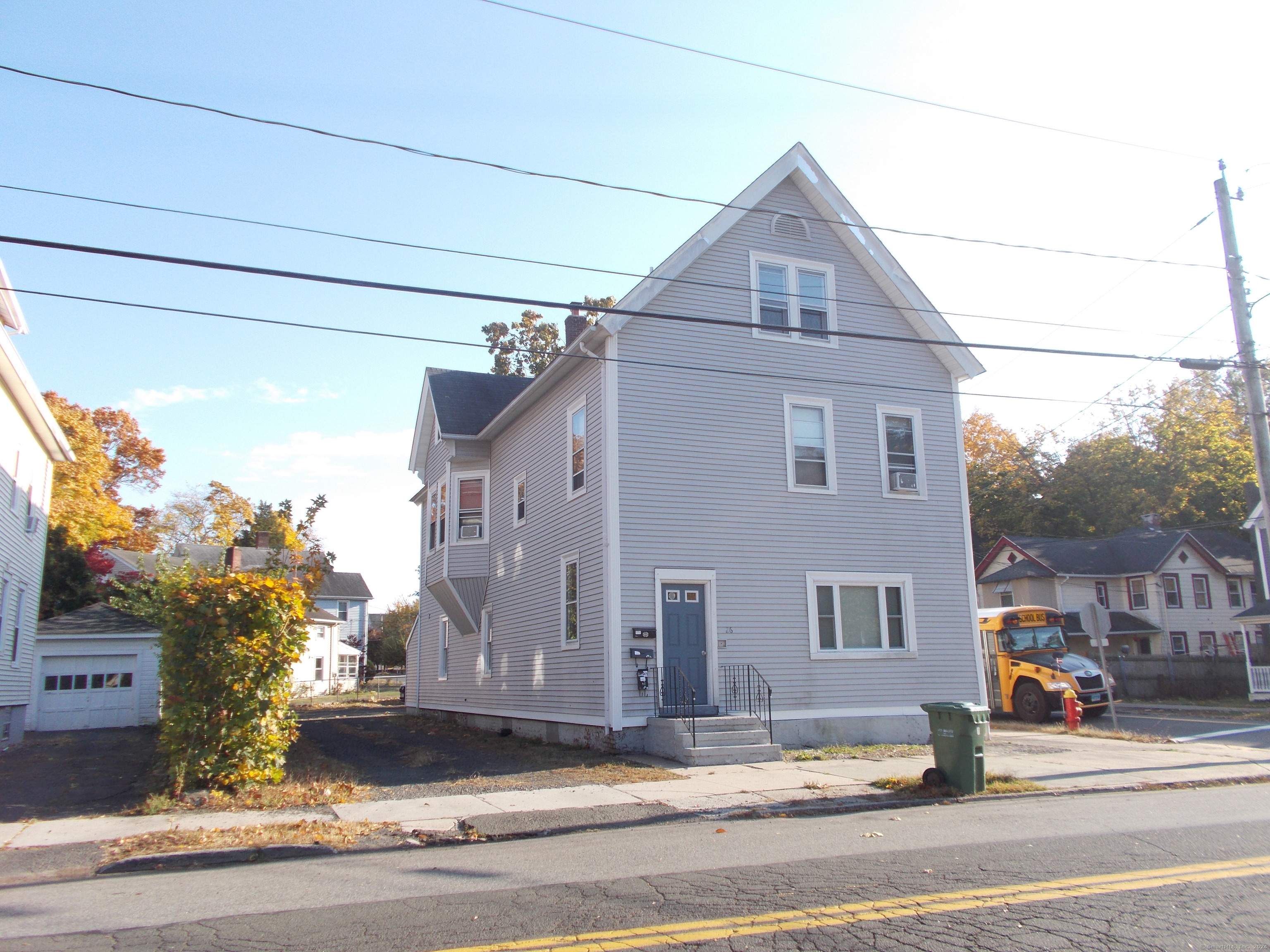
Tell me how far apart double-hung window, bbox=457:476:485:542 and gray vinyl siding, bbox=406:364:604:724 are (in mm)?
269

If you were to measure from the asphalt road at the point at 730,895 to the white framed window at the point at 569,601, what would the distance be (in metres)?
8.42

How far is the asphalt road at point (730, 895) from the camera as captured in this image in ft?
17.7

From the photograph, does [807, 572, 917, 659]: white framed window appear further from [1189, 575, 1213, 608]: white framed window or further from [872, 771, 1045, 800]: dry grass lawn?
[1189, 575, 1213, 608]: white framed window

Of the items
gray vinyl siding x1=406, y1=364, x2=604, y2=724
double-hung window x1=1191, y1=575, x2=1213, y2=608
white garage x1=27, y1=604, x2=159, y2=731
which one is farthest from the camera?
double-hung window x1=1191, y1=575, x2=1213, y2=608

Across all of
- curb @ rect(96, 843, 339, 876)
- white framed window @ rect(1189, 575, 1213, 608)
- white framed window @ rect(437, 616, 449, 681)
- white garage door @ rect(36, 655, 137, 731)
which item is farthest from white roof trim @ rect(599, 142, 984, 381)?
white framed window @ rect(1189, 575, 1213, 608)

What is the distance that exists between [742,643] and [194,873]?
10532mm

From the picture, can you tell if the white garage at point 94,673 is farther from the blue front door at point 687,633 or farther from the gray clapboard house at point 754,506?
the blue front door at point 687,633

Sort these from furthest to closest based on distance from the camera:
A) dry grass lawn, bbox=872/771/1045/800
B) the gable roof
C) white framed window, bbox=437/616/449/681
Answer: the gable roof < white framed window, bbox=437/616/449/681 < dry grass lawn, bbox=872/771/1045/800

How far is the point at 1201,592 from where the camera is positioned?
4244 cm

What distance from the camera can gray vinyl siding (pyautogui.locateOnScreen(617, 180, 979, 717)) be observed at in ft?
54.2

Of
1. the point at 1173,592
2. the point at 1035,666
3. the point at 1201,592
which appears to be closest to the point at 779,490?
the point at 1035,666

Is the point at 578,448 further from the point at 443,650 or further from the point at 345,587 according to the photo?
the point at 345,587

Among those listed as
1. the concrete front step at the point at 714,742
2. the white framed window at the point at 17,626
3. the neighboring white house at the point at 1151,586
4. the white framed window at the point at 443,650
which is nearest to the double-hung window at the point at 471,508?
the white framed window at the point at 443,650

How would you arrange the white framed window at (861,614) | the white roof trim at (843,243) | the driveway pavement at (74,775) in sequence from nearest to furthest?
the driveway pavement at (74,775), the white roof trim at (843,243), the white framed window at (861,614)
